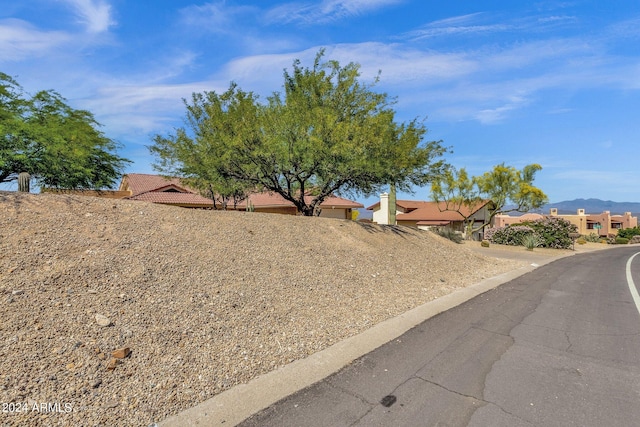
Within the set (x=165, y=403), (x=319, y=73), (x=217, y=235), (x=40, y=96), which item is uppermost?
(x=319, y=73)

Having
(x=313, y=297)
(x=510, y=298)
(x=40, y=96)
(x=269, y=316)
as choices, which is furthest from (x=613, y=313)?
(x=40, y=96)

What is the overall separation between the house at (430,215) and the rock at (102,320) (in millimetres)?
33963

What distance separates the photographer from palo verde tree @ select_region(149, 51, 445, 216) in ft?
36.7

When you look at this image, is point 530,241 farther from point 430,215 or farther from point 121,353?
point 121,353

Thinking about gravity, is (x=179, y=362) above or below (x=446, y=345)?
above

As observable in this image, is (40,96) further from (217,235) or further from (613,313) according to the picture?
(613,313)

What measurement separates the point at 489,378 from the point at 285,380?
2.47m

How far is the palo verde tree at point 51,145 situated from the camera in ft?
29.5

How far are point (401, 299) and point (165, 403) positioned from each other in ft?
17.8

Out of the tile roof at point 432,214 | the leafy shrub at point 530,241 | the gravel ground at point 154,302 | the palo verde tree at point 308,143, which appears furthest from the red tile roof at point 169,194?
the tile roof at point 432,214

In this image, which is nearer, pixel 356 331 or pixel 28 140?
pixel 356 331

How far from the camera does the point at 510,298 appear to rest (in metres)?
8.60

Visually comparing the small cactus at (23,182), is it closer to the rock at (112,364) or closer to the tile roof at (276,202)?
the rock at (112,364)

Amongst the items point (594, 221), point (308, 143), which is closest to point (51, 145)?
point (308, 143)
